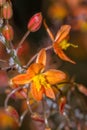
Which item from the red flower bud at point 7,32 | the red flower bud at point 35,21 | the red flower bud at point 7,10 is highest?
the red flower bud at point 7,10

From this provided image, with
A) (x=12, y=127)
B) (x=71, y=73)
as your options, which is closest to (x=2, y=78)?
(x=12, y=127)

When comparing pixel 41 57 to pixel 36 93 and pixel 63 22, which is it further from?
pixel 63 22

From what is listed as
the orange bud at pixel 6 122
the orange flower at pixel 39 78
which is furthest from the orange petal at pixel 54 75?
the orange bud at pixel 6 122

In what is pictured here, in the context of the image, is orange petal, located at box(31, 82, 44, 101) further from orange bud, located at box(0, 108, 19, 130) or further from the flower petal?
orange bud, located at box(0, 108, 19, 130)

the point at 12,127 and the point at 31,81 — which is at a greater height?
the point at 31,81

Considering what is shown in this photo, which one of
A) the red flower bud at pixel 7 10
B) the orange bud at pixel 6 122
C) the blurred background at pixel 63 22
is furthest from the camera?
the blurred background at pixel 63 22

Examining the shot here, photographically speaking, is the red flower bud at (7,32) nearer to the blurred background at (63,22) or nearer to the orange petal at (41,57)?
the orange petal at (41,57)

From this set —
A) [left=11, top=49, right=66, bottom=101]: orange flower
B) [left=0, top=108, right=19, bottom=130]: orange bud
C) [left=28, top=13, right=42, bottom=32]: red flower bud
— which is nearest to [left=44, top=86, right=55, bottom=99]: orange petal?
[left=11, top=49, right=66, bottom=101]: orange flower

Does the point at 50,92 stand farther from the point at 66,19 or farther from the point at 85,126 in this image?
the point at 66,19
